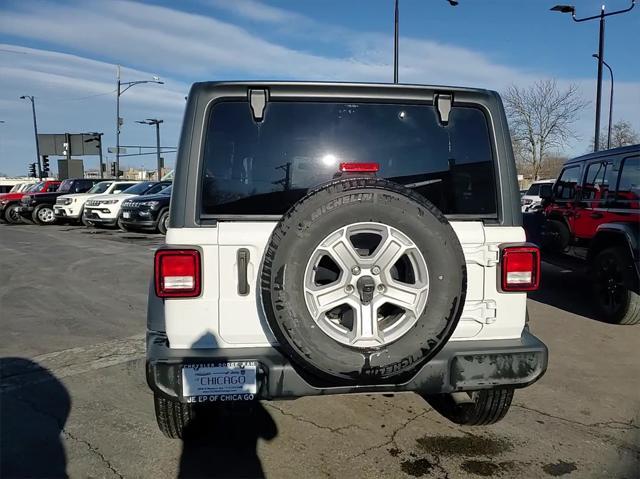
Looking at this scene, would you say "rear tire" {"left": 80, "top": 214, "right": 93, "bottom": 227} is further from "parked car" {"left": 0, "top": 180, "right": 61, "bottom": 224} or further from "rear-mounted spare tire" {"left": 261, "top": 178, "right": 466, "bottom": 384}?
"rear-mounted spare tire" {"left": 261, "top": 178, "right": 466, "bottom": 384}

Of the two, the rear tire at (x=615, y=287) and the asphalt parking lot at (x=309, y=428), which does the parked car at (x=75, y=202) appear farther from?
the rear tire at (x=615, y=287)

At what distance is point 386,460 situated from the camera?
291cm

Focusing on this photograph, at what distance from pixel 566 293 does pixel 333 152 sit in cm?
630

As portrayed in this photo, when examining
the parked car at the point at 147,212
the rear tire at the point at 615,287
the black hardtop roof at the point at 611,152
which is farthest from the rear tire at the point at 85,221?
the rear tire at the point at 615,287

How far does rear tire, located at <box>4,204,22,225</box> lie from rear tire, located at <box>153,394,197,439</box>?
67.4ft

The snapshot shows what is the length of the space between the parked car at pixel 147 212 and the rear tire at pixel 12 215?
7.93 m

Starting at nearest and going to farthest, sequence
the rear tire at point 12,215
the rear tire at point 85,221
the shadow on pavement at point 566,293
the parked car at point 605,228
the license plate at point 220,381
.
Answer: the license plate at point 220,381
the parked car at point 605,228
the shadow on pavement at point 566,293
the rear tire at point 85,221
the rear tire at point 12,215

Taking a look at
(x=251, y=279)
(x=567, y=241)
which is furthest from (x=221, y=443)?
(x=567, y=241)

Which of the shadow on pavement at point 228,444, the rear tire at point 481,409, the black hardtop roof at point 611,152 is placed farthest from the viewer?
the black hardtop roof at point 611,152

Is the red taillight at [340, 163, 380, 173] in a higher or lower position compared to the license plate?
higher

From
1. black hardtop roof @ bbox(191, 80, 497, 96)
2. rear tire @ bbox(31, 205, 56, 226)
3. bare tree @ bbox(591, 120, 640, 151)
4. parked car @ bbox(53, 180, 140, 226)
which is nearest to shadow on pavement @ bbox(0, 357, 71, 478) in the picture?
black hardtop roof @ bbox(191, 80, 497, 96)

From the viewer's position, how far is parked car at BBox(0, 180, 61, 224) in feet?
66.4

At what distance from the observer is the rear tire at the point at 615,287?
215 inches

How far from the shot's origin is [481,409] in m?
3.12
